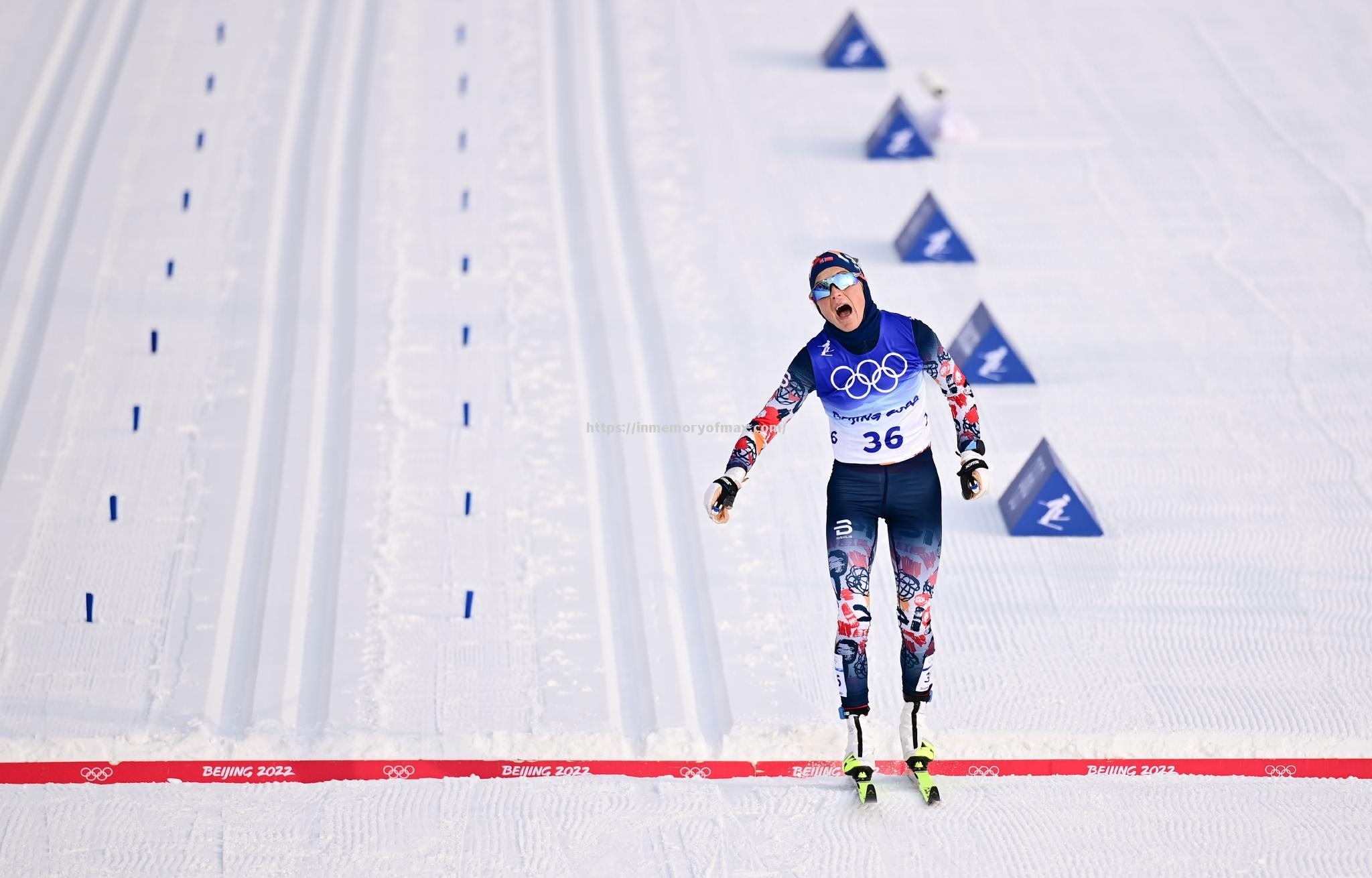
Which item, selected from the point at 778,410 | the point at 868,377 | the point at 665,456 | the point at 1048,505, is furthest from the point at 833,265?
the point at 665,456

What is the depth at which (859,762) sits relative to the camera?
16.9ft

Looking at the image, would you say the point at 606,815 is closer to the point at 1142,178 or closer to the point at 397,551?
the point at 397,551

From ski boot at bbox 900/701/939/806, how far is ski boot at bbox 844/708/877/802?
0.41 feet

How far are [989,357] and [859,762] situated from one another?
328 centimetres

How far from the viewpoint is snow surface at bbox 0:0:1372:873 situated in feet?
18.1

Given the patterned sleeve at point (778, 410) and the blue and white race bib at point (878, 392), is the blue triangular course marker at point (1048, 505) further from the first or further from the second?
the patterned sleeve at point (778, 410)

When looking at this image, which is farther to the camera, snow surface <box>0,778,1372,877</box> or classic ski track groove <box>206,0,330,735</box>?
classic ski track groove <box>206,0,330,735</box>

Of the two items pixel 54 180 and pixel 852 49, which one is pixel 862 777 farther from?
pixel 852 49

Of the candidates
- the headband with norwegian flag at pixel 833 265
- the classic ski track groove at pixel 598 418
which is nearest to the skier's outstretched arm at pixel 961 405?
the headband with norwegian flag at pixel 833 265

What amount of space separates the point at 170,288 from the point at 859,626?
5080mm

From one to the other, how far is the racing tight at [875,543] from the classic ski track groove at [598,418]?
94 cm

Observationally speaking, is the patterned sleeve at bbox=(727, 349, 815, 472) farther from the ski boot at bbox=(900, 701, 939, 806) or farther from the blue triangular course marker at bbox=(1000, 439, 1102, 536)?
the blue triangular course marker at bbox=(1000, 439, 1102, 536)

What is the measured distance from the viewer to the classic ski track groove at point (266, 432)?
19.3 ft

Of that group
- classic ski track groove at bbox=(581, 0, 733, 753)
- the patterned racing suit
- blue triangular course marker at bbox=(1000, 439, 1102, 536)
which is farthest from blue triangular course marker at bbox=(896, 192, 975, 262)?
the patterned racing suit
